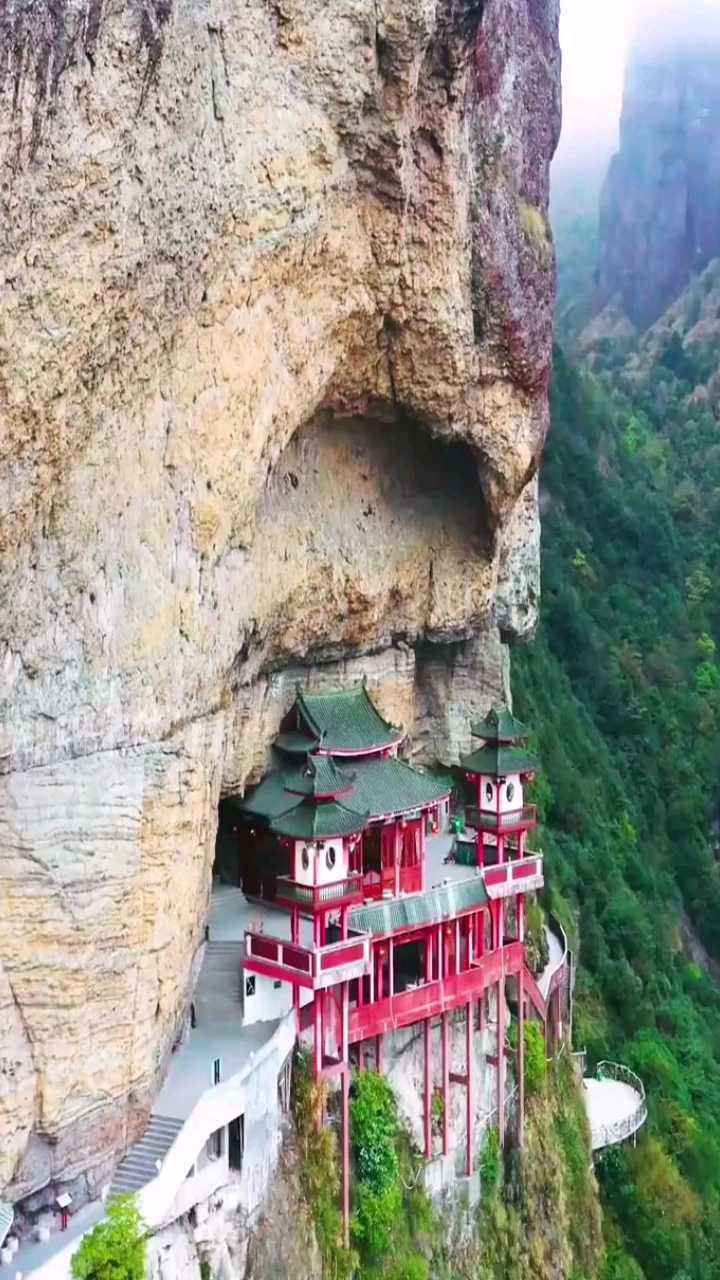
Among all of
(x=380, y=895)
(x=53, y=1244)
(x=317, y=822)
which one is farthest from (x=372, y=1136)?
(x=53, y=1244)

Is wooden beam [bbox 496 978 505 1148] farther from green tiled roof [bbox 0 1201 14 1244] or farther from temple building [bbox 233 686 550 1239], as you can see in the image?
green tiled roof [bbox 0 1201 14 1244]

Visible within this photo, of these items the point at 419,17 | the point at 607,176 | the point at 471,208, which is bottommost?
the point at 471,208

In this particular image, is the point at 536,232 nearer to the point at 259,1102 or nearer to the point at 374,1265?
the point at 259,1102

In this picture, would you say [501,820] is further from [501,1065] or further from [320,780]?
[320,780]

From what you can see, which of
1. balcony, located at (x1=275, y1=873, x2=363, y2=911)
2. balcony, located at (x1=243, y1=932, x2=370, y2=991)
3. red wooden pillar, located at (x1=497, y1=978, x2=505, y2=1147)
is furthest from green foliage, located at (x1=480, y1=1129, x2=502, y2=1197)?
balcony, located at (x1=275, y1=873, x2=363, y2=911)

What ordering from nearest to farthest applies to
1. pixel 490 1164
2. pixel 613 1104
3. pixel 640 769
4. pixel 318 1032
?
1. pixel 318 1032
2. pixel 490 1164
3. pixel 613 1104
4. pixel 640 769

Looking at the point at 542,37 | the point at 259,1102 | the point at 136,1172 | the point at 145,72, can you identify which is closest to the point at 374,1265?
the point at 259,1102
